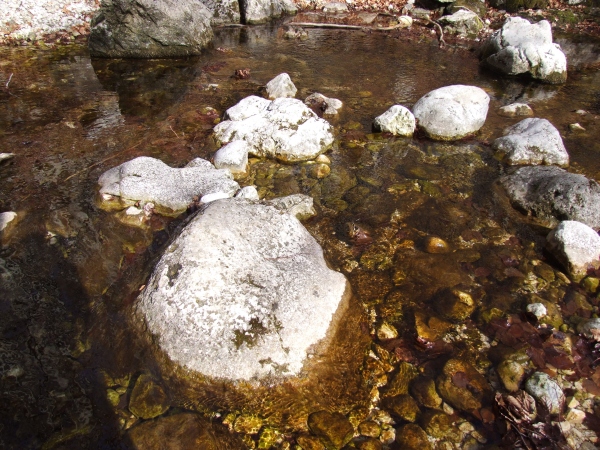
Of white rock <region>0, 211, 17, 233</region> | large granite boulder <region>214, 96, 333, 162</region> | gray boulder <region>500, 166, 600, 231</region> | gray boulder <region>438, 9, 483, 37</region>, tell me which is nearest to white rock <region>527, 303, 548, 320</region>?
gray boulder <region>500, 166, 600, 231</region>

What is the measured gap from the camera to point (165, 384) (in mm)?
3146

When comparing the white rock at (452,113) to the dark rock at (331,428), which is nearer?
the dark rock at (331,428)

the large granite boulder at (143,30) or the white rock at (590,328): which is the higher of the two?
the large granite boulder at (143,30)

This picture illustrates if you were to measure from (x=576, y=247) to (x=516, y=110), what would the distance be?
15.0ft

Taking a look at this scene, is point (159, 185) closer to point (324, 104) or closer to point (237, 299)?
point (237, 299)

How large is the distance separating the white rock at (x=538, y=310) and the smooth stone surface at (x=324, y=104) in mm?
4968

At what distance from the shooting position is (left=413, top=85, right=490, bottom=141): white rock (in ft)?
22.6

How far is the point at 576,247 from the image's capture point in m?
4.36

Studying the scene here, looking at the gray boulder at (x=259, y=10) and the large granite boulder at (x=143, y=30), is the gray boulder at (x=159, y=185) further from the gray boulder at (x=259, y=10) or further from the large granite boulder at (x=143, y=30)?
the gray boulder at (x=259, y=10)

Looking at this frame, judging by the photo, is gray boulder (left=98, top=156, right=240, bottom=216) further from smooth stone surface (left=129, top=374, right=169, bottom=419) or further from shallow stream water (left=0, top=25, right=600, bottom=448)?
smooth stone surface (left=129, top=374, right=169, bottom=419)

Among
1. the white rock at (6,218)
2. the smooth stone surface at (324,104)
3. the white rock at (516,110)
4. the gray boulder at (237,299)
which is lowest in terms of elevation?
the white rock at (516,110)

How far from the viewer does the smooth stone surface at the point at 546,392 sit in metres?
3.11

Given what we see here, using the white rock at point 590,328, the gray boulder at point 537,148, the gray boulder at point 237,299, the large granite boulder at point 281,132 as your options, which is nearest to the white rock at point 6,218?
the gray boulder at point 237,299

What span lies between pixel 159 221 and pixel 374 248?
2.55 meters
